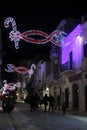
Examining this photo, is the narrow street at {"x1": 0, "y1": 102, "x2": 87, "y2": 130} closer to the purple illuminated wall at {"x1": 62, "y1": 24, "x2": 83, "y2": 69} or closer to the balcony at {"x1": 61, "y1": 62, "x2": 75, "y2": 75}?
the purple illuminated wall at {"x1": 62, "y1": 24, "x2": 83, "y2": 69}

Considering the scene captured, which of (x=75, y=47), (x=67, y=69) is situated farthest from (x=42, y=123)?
(x=67, y=69)

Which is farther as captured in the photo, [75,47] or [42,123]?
[75,47]

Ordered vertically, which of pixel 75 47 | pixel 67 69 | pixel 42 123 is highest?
pixel 75 47

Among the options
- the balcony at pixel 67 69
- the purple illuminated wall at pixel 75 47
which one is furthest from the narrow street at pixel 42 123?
the balcony at pixel 67 69

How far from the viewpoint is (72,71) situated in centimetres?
4716

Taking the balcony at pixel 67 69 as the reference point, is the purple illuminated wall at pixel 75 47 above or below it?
above

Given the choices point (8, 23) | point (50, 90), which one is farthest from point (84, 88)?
point (50, 90)

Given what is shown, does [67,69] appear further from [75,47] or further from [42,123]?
[42,123]

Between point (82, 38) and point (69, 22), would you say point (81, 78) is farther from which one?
point (69, 22)

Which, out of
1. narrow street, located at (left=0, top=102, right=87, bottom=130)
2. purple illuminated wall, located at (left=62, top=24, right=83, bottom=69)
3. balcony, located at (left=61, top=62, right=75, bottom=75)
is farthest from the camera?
balcony, located at (left=61, top=62, right=75, bottom=75)


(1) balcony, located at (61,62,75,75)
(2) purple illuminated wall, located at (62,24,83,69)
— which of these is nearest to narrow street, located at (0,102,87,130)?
(2) purple illuminated wall, located at (62,24,83,69)

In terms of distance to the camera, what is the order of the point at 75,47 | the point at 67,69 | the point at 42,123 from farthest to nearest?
1. the point at 67,69
2. the point at 75,47
3. the point at 42,123

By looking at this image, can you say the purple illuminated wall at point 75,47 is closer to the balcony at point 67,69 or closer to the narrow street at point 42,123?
the balcony at point 67,69

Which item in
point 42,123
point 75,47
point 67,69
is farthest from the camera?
point 67,69
